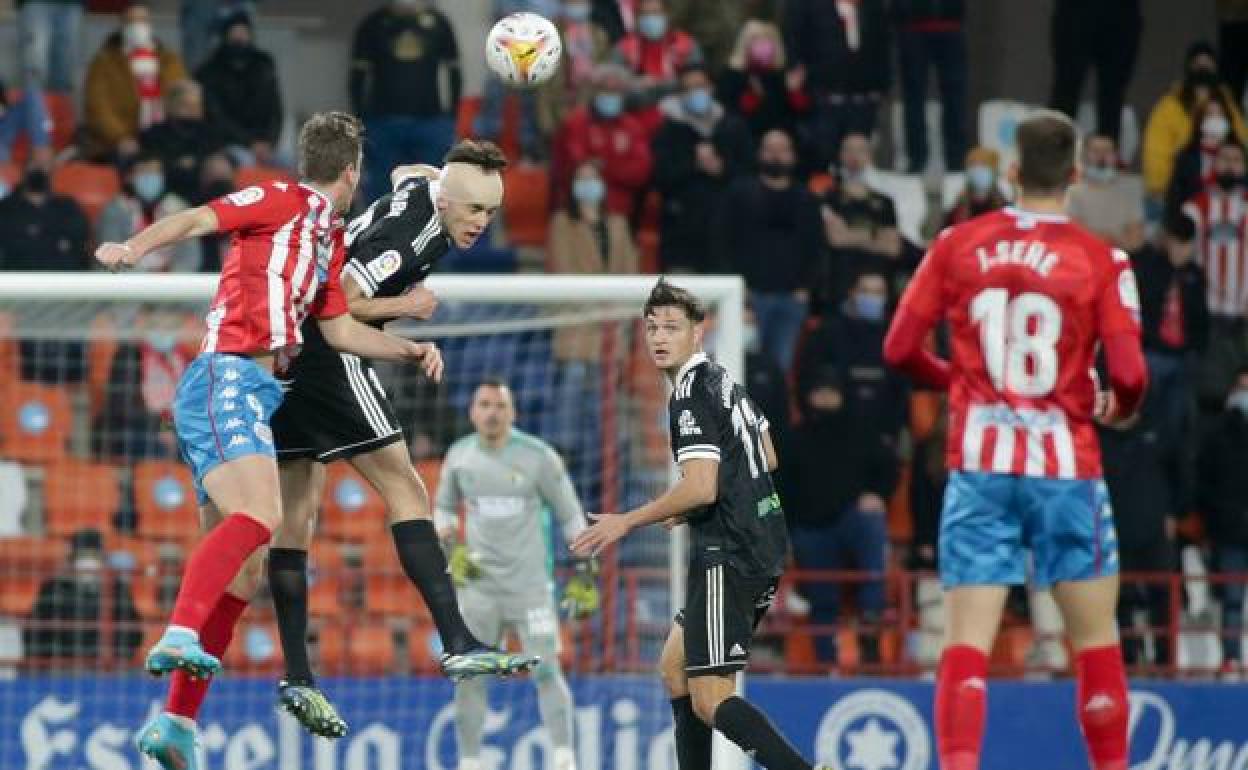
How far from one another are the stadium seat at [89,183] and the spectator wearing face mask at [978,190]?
5.20 m

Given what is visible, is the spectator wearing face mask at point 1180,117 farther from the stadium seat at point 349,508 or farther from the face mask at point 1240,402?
the stadium seat at point 349,508

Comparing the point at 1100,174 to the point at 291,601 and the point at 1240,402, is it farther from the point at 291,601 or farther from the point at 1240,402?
the point at 291,601

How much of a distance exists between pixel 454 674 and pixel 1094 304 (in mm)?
2412

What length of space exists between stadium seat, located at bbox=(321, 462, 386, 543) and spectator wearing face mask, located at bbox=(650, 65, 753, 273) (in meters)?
2.75

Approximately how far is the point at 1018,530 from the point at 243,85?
365 inches

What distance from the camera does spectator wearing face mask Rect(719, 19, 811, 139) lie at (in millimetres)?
16453

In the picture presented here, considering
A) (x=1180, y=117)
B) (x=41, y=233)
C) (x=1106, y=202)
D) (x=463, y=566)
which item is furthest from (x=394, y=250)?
(x=1180, y=117)

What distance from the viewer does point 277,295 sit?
843 cm

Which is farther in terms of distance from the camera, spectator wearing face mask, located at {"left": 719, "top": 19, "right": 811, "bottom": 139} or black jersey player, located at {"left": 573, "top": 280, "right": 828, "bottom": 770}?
spectator wearing face mask, located at {"left": 719, "top": 19, "right": 811, "bottom": 139}

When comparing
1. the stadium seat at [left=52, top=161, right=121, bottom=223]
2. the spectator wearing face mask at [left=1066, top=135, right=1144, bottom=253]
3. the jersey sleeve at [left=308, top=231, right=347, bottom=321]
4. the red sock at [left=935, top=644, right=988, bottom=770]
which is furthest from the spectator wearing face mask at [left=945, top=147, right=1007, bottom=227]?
the red sock at [left=935, top=644, right=988, bottom=770]

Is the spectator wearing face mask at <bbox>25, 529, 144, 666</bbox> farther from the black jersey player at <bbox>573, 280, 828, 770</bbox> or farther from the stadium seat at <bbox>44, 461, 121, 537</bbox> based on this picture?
the black jersey player at <bbox>573, 280, 828, 770</bbox>

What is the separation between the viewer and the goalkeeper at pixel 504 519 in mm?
12625

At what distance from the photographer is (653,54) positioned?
16.8 m

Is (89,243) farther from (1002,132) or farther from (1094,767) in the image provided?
(1094,767)
